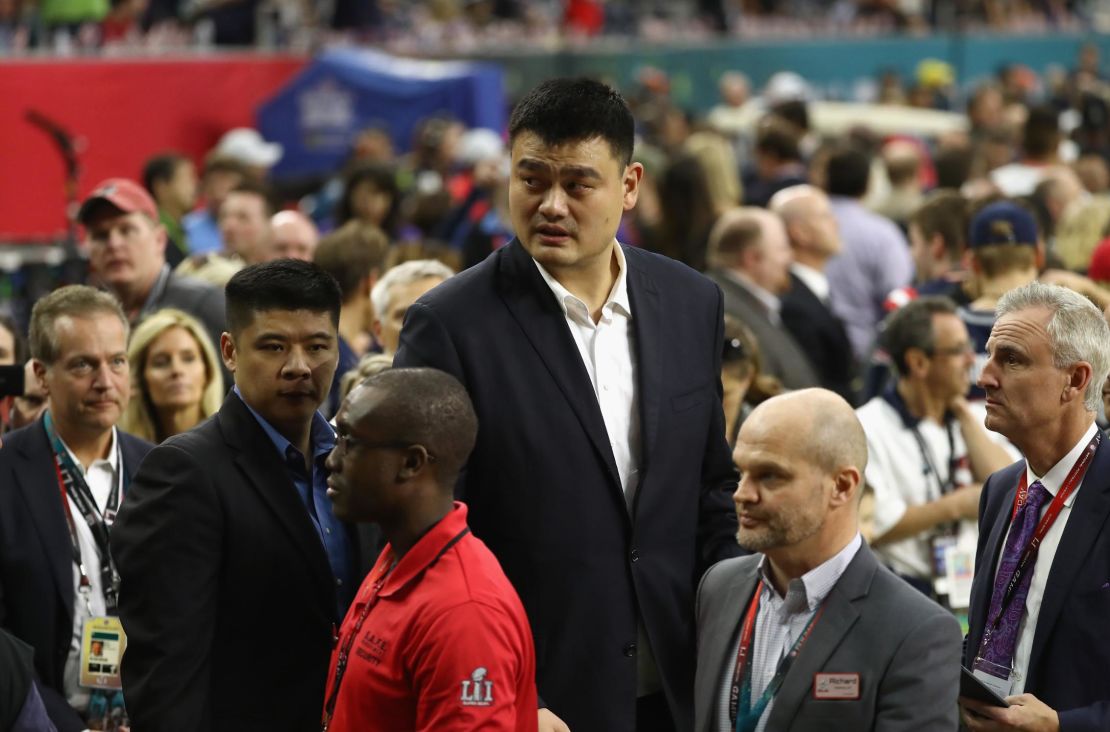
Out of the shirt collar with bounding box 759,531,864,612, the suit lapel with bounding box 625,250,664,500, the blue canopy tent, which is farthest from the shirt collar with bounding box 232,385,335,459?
the blue canopy tent

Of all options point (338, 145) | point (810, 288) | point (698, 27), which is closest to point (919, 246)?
point (810, 288)

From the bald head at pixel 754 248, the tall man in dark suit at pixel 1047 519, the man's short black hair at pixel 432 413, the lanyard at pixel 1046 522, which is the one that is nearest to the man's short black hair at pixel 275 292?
the man's short black hair at pixel 432 413

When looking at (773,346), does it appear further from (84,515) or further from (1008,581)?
(84,515)

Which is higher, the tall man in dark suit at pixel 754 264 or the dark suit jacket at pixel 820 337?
the tall man in dark suit at pixel 754 264

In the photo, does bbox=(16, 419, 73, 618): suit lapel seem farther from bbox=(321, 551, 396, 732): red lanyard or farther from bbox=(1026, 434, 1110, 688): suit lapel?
bbox=(1026, 434, 1110, 688): suit lapel

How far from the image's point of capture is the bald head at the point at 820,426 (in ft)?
10.3

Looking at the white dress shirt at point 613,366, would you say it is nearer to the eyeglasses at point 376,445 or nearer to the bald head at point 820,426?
the bald head at point 820,426

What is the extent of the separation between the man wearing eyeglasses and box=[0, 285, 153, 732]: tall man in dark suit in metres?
2.46

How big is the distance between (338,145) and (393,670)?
38.9 feet

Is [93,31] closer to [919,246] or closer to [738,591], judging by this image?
[919,246]

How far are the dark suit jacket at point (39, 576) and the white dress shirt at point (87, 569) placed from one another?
3cm

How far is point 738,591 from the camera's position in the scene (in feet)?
10.9

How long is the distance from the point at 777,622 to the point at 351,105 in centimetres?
1180

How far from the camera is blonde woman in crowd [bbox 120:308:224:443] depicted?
524 cm
